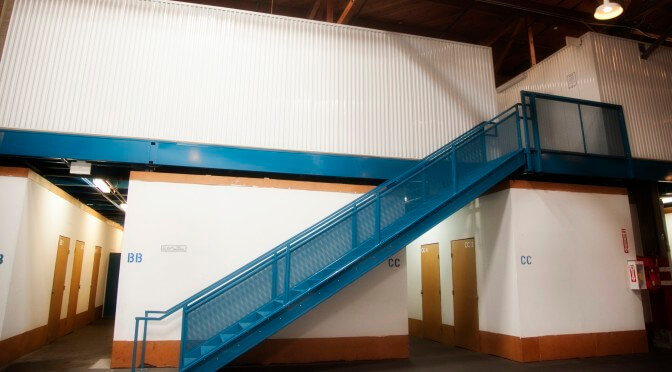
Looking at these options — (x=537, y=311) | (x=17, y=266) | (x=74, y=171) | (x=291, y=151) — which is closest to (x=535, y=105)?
(x=537, y=311)

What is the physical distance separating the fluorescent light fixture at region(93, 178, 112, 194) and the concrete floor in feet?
11.7

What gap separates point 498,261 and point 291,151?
4.77m

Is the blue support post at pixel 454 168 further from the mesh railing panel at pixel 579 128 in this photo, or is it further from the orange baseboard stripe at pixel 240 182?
the mesh railing panel at pixel 579 128

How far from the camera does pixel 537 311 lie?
7.35m

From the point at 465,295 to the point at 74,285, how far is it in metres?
10.0

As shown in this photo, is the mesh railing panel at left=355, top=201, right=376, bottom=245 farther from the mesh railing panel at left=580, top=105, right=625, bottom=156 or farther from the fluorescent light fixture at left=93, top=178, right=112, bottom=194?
the fluorescent light fixture at left=93, top=178, right=112, bottom=194

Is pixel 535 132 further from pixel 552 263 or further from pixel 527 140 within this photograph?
pixel 552 263

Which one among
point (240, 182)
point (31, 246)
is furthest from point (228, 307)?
point (31, 246)

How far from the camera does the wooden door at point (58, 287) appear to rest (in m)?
8.67

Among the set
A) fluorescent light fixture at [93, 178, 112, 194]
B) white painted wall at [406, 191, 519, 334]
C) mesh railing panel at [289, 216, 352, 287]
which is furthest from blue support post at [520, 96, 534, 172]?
fluorescent light fixture at [93, 178, 112, 194]

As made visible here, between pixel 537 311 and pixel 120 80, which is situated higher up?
pixel 120 80

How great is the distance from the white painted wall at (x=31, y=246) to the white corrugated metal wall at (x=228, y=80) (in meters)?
1.31

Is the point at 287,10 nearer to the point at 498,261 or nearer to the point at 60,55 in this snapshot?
the point at 60,55

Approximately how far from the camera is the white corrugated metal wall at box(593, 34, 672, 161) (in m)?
9.10
